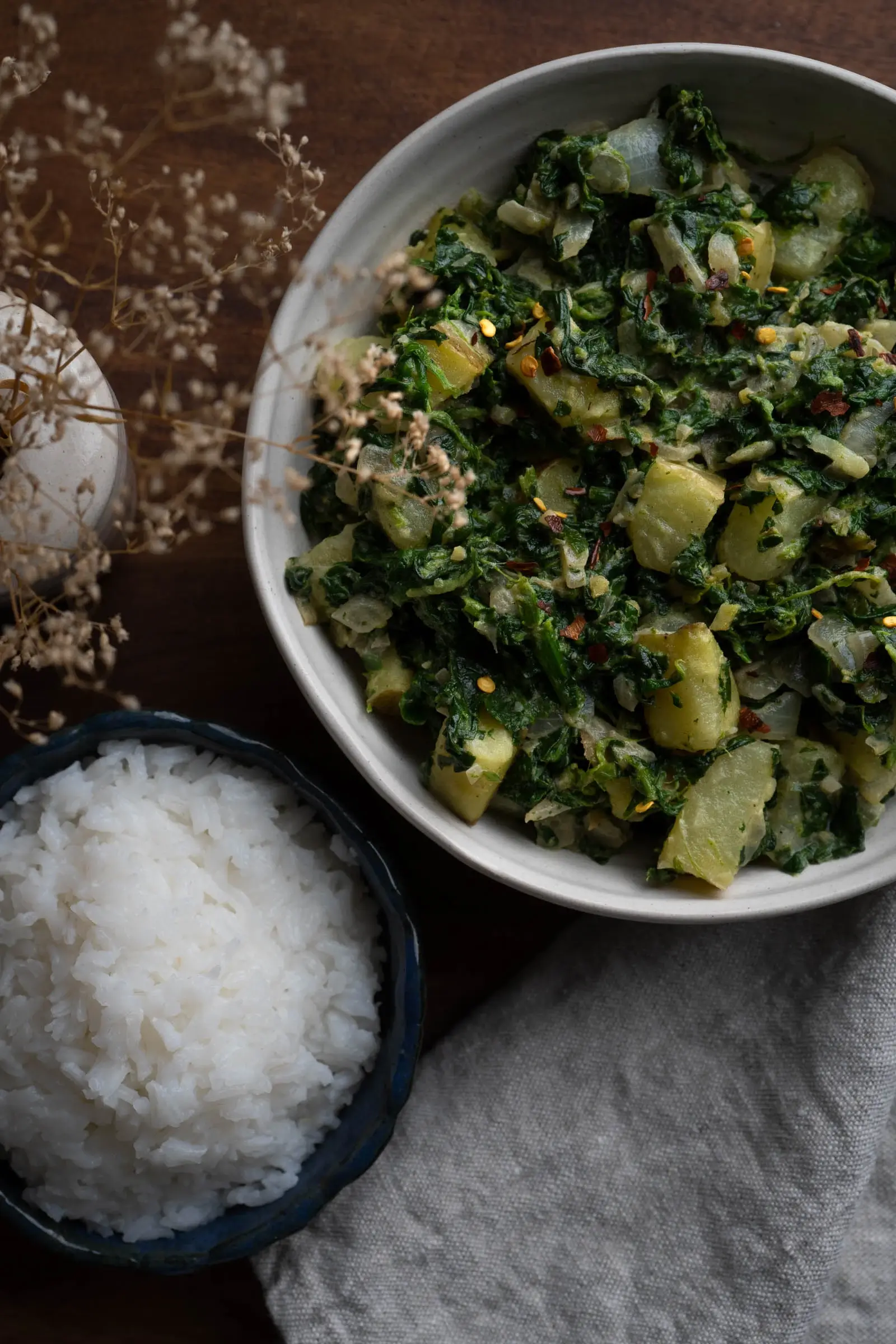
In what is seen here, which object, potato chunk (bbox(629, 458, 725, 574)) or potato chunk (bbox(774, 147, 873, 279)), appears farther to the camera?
potato chunk (bbox(774, 147, 873, 279))

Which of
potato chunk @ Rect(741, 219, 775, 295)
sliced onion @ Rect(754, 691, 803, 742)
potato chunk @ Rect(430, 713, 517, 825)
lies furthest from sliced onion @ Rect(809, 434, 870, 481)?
potato chunk @ Rect(430, 713, 517, 825)

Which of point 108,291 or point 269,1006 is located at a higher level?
point 108,291

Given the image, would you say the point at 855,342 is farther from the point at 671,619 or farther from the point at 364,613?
the point at 364,613

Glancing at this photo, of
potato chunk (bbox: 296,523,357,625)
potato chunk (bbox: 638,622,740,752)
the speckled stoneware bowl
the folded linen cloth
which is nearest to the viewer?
potato chunk (bbox: 638,622,740,752)

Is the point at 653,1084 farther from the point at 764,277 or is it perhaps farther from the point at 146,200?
the point at 146,200

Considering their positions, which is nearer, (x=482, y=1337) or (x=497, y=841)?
(x=497, y=841)

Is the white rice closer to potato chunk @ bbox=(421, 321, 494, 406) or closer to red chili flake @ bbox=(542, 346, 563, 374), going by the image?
potato chunk @ bbox=(421, 321, 494, 406)

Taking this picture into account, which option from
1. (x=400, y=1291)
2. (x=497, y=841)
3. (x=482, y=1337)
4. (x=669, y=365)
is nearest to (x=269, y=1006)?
(x=497, y=841)

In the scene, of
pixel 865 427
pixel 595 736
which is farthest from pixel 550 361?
pixel 595 736
